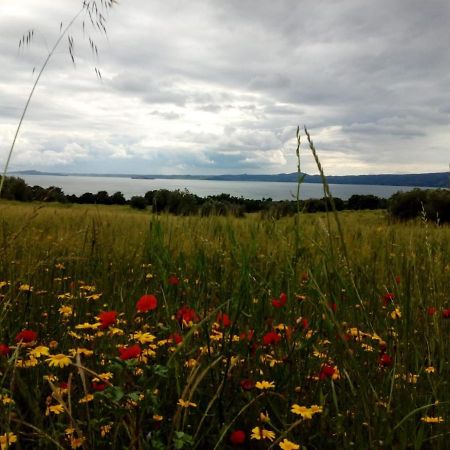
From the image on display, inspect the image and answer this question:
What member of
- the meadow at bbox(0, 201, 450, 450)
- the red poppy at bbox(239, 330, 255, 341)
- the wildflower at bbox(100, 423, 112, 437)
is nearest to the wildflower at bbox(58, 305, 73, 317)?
the meadow at bbox(0, 201, 450, 450)

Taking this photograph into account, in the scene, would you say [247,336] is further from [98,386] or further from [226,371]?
[98,386]

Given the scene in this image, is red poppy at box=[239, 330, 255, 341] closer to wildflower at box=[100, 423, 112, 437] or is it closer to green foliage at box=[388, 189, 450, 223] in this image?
wildflower at box=[100, 423, 112, 437]

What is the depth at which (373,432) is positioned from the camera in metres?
1.50

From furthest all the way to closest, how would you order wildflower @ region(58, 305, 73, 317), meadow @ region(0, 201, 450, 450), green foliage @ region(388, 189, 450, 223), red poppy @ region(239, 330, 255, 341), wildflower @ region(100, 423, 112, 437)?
green foliage @ region(388, 189, 450, 223), wildflower @ region(58, 305, 73, 317), red poppy @ region(239, 330, 255, 341), wildflower @ region(100, 423, 112, 437), meadow @ region(0, 201, 450, 450)

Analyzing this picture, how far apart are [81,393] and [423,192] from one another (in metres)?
22.5

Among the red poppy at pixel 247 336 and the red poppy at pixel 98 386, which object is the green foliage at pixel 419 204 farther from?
the red poppy at pixel 98 386

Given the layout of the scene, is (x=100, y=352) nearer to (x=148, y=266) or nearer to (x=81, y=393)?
(x=81, y=393)

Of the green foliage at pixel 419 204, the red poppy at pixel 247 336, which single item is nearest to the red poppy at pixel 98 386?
the red poppy at pixel 247 336

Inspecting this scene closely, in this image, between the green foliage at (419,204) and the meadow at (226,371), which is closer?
the meadow at (226,371)

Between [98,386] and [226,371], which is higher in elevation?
[226,371]

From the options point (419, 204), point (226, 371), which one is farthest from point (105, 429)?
point (419, 204)

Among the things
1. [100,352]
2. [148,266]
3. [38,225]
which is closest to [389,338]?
[100,352]

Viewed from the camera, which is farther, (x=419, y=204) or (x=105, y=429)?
(x=419, y=204)

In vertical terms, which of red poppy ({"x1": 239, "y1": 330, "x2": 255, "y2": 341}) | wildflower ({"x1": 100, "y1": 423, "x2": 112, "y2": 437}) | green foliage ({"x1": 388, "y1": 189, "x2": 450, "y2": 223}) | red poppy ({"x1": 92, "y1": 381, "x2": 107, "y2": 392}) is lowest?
wildflower ({"x1": 100, "y1": 423, "x2": 112, "y2": 437})
